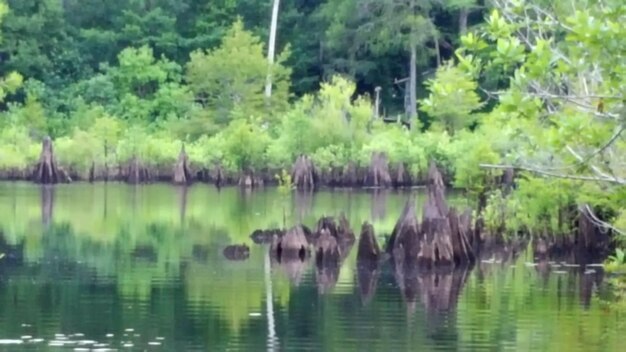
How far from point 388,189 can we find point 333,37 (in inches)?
497

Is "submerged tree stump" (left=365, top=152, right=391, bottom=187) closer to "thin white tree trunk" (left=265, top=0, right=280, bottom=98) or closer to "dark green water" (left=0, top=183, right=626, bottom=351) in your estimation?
"thin white tree trunk" (left=265, top=0, right=280, bottom=98)

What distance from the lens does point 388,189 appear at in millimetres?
41219

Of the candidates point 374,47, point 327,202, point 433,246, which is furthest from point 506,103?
point 374,47

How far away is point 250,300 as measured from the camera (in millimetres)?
17438

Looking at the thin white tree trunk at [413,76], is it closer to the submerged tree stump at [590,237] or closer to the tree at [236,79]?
the tree at [236,79]

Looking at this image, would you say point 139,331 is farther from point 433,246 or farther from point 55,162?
point 55,162

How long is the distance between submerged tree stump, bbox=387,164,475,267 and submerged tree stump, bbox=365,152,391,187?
1986cm

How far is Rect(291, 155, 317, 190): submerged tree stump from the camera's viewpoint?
4047 centimetres

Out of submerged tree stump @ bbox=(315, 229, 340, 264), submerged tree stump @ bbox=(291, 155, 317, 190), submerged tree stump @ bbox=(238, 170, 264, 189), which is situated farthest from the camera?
submerged tree stump @ bbox=(238, 170, 264, 189)

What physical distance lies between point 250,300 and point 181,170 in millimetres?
25467

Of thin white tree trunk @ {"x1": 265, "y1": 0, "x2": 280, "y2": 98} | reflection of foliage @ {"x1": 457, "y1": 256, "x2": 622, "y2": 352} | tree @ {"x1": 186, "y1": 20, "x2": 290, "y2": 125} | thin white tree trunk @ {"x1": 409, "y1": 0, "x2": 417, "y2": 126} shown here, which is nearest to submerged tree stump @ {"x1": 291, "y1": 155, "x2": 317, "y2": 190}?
tree @ {"x1": 186, "y1": 20, "x2": 290, "y2": 125}

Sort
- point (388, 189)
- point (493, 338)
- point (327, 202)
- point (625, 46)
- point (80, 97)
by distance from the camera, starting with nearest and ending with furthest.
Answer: point (625, 46) → point (493, 338) → point (327, 202) → point (388, 189) → point (80, 97)

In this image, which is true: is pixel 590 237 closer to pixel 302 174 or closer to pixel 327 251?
pixel 327 251

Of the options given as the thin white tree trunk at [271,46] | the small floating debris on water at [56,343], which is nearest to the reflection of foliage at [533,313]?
the small floating debris on water at [56,343]
